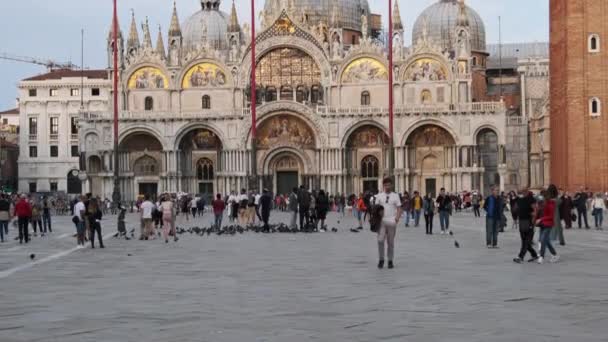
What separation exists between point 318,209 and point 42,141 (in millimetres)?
69351

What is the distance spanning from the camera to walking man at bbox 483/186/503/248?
27.1 m

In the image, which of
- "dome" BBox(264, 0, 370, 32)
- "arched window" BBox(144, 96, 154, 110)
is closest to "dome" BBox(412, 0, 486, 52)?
"dome" BBox(264, 0, 370, 32)

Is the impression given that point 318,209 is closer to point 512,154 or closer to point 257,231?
point 257,231

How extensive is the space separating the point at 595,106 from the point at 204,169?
3050 cm

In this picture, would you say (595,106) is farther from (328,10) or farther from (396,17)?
(328,10)

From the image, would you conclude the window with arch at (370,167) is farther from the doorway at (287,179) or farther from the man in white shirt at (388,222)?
the man in white shirt at (388,222)

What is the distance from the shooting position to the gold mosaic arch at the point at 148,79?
7888 centimetres

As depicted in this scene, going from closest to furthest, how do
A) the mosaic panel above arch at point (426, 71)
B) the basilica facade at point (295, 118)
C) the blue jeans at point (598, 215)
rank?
the blue jeans at point (598, 215), the basilica facade at point (295, 118), the mosaic panel above arch at point (426, 71)

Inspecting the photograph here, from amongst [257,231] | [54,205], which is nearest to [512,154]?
[54,205]

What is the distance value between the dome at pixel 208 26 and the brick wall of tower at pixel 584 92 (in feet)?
136

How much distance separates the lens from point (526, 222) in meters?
22.5

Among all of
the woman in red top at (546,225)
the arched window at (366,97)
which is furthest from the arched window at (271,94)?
the woman in red top at (546,225)

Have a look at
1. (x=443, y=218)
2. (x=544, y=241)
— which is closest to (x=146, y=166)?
(x=443, y=218)

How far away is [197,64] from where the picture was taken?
7844 centimetres
